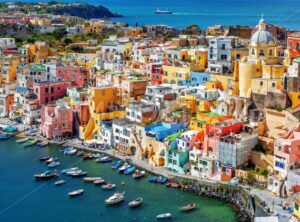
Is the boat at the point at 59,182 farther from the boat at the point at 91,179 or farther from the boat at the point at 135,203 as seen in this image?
the boat at the point at 135,203

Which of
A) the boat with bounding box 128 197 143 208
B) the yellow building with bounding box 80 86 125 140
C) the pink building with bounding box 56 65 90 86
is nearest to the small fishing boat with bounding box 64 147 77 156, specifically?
the yellow building with bounding box 80 86 125 140

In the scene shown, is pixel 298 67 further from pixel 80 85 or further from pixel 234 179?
pixel 80 85

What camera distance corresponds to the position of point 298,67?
30188 mm

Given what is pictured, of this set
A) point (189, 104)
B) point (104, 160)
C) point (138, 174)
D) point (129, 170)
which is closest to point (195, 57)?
point (189, 104)

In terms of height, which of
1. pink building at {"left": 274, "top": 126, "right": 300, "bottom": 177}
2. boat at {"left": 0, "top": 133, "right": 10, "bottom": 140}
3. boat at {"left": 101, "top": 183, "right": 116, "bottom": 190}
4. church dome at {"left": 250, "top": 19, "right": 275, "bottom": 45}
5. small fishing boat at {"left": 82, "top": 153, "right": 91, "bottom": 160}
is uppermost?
church dome at {"left": 250, "top": 19, "right": 275, "bottom": 45}

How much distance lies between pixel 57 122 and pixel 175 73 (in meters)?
8.35

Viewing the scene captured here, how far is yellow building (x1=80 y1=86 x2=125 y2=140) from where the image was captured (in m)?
34.6

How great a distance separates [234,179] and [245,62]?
26.9 feet

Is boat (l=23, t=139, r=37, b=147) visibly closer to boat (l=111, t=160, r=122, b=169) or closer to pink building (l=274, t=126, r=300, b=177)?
boat (l=111, t=160, r=122, b=169)

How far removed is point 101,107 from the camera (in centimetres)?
3544

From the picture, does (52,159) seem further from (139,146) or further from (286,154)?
(286,154)

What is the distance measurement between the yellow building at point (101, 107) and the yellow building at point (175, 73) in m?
3.74

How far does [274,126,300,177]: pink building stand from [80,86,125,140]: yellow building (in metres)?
11.9

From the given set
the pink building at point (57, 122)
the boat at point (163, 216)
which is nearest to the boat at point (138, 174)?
the boat at point (163, 216)
